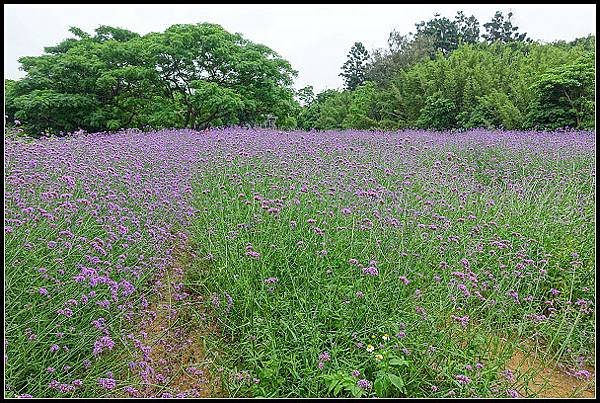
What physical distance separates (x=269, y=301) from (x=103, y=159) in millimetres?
2223

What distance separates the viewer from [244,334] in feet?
8.59

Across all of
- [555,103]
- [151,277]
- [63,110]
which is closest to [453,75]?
[555,103]

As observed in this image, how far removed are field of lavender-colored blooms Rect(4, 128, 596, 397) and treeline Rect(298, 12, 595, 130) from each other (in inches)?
390

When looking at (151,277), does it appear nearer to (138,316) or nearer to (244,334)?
(138,316)

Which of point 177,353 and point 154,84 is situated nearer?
point 177,353

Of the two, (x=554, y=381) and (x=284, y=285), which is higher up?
(x=284, y=285)

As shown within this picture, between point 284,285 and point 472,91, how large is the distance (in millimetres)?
14365

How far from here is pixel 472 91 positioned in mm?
15695

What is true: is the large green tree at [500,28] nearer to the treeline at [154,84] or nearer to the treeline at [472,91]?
the treeline at [472,91]

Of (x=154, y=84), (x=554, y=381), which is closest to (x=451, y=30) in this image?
(x=154, y=84)

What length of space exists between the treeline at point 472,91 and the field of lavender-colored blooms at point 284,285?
990 cm

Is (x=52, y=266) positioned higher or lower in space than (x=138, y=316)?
higher

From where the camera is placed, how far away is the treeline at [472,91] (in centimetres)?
1282

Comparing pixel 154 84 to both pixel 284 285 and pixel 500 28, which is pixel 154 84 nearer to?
pixel 284 285
